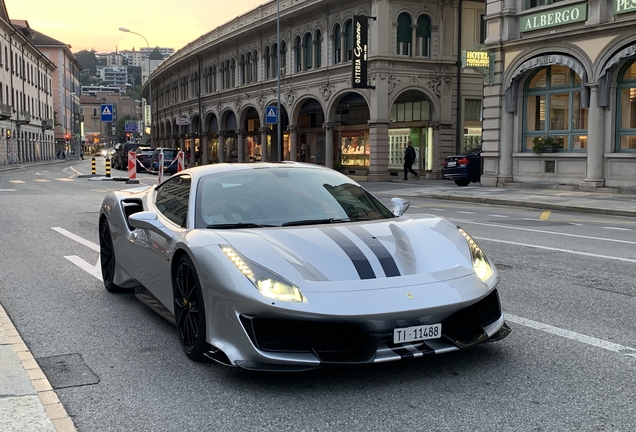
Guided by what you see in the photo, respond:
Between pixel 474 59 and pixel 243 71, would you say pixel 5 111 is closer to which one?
pixel 243 71

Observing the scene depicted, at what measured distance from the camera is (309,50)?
39719 millimetres

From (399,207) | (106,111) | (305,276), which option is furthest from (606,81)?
(106,111)

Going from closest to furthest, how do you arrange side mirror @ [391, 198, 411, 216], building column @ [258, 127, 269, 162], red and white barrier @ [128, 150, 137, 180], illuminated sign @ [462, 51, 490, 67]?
side mirror @ [391, 198, 411, 216]
illuminated sign @ [462, 51, 490, 67]
red and white barrier @ [128, 150, 137, 180]
building column @ [258, 127, 269, 162]

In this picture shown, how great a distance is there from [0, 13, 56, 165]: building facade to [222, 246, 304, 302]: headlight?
215 feet

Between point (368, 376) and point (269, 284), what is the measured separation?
0.83 meters

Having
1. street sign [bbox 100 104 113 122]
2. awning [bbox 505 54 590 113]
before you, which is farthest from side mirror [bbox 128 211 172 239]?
street sign [bbox 100 104 113 122]

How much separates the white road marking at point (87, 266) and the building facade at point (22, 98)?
197 ft

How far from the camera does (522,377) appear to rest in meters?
4.21

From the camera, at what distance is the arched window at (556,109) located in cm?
2391

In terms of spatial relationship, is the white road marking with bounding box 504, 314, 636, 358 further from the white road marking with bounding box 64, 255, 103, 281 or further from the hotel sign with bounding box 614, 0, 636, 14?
the hotel sign with bounding box 614, 0, 636, 14

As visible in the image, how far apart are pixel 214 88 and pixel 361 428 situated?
53229mm

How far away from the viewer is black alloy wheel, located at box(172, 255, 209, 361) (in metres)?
4.42

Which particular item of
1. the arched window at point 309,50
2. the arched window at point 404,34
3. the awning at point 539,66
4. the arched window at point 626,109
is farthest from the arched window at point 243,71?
the arched window at point 626,109

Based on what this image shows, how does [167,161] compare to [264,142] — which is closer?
[167,161]
